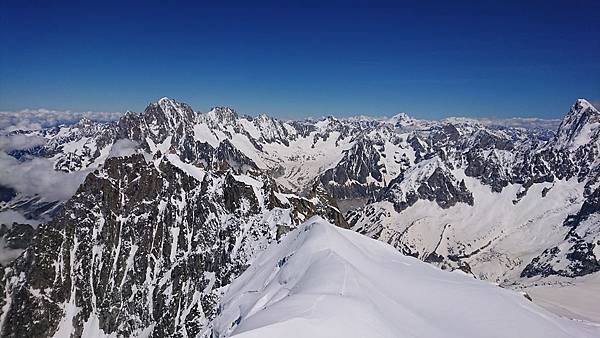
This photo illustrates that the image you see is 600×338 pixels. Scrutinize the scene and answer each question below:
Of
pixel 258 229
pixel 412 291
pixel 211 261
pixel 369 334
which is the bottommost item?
pixel 211 261

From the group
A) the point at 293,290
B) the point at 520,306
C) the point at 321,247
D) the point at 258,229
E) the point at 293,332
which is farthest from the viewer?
the point at 258,229

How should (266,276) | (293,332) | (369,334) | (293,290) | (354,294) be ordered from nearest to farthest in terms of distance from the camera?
(293,332) < (369,334) < (354,294) < (293,290) < (266,276)

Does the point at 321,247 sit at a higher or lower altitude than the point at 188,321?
higher

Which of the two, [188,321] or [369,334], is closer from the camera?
[369,334]

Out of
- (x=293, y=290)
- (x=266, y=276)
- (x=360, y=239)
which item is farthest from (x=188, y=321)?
(x=293, y=290)

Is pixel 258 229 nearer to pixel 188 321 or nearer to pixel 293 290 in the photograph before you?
pixel 188 321

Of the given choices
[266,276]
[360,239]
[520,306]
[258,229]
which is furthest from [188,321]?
[520,306]

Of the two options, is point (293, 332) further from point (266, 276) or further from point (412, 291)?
point (266, 276)
